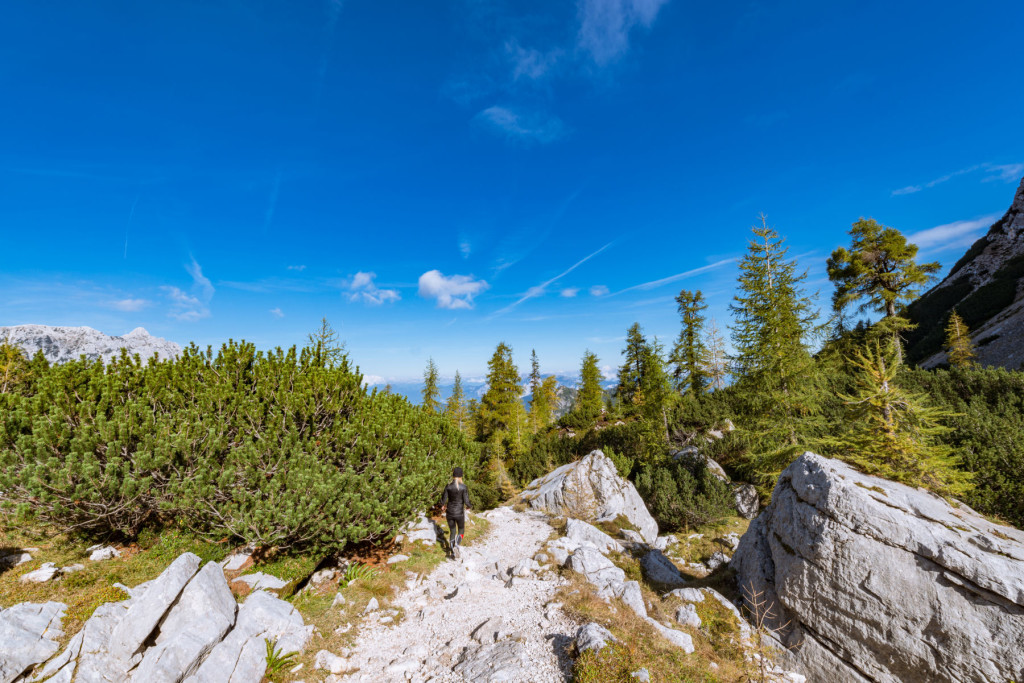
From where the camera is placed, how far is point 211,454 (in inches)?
342

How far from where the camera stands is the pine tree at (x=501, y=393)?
3266cm

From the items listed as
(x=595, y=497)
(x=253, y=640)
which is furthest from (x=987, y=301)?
(x=253, y=640)

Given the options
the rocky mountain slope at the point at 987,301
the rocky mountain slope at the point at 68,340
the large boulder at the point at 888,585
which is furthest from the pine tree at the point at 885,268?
the rocky mountain slope at the point at 68,340

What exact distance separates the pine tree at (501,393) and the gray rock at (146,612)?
2659 cm

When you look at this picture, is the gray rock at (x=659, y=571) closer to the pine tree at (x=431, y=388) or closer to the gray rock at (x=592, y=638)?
the gray rock at (x=592, y=638)

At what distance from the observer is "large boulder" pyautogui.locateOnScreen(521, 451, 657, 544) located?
17.3 metres

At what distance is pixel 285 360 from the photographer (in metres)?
11.5

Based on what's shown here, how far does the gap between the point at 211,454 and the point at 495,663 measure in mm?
7797

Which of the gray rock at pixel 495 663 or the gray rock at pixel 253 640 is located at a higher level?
the gray rock at pixel 253 640

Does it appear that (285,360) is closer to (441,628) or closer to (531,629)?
(441,628)

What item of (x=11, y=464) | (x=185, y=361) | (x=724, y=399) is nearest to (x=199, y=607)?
(x=11, y=464)

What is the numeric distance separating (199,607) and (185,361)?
7.77 m

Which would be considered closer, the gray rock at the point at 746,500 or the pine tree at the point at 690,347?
the gray rock at the point at 746,500

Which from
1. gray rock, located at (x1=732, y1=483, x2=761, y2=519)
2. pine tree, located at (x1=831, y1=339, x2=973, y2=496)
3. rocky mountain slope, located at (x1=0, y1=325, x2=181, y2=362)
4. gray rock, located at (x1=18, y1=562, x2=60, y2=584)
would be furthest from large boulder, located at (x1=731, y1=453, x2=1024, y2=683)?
rocky mountain slope, located at (x1=0, y1=325, x2=181, y2=362)
